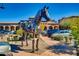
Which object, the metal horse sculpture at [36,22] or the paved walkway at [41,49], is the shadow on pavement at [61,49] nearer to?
the paved walkway at [41,49]

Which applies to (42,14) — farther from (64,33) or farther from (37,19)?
(64,33)

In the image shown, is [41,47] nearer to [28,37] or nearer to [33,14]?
[28,37]

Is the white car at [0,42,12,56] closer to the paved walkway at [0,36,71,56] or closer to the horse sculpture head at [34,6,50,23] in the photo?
the paved walkway at [0,36,71,56]

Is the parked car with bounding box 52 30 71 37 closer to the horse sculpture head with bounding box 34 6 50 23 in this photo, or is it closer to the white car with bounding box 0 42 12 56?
the horse sculpture head with bounding box 34 6 50 23

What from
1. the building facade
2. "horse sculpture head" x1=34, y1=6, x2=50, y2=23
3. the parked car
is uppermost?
"horse sculpture head" x1=34, y1=6, x2=50, y2=23

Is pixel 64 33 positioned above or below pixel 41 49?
above

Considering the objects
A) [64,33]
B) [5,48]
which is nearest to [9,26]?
[5,48]

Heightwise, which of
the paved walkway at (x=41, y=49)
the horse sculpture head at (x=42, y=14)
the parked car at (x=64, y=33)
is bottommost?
the paved walkway at (x=41, y=49)

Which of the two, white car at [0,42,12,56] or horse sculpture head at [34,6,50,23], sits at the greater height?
horse sculpture head at [34,6,50,23]

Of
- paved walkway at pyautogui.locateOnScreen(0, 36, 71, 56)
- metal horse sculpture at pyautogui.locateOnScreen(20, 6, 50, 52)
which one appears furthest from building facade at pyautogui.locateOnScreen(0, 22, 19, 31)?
paved walkway at pyautogui.locateOnScreen(0, 36, 71, 56)

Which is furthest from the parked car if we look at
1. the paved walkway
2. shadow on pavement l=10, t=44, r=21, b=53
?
shadow on pavement l=10, t=44, r=21, b=53

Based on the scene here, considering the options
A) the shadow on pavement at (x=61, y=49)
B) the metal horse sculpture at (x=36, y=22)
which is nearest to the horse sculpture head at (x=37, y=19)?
the metal horse sculpture at (x=36, y=22)

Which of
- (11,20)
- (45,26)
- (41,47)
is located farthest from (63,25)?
(11,20)

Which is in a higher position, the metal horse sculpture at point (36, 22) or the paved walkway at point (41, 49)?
the metal horse sculpture at point (36, 22)
